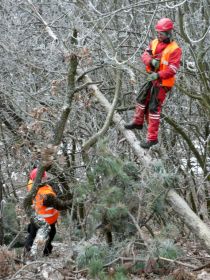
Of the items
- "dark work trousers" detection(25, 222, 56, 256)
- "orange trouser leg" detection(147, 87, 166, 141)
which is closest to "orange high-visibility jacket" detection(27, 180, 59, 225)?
"dark work trousers" detection(25, 222, 56, 256)

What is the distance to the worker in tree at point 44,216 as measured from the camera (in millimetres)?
8370

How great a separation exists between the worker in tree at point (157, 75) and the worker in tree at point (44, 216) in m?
1.78

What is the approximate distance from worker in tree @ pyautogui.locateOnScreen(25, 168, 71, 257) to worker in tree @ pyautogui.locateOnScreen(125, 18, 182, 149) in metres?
1.78

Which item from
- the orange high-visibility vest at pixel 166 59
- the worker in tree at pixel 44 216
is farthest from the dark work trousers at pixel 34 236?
the orange high-visibility vest at pixel 166 59

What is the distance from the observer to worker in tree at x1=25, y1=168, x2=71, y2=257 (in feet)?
27.5

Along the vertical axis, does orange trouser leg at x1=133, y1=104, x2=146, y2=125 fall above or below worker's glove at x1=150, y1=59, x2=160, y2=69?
below

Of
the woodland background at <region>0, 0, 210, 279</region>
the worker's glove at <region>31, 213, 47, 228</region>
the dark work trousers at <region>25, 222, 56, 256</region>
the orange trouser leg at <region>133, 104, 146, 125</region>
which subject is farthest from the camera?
the dark work trousers at <region>25, 222, 56, 256</region>

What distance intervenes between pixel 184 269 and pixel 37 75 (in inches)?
219

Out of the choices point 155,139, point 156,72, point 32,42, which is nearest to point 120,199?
point 155,139

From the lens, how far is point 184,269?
664 centimetres

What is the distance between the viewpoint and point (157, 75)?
7047 millimetres

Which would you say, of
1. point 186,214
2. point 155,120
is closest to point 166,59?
point 155,120

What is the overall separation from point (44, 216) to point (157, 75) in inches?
135

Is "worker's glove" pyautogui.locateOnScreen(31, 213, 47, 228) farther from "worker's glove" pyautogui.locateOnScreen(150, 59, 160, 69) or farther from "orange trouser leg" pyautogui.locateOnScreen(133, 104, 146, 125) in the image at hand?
"worker's glove" pyautogui.locateOnScreen(150, 59, 160, 69)
